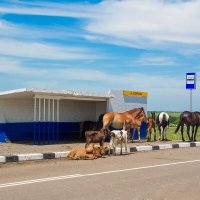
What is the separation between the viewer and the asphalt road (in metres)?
8.48

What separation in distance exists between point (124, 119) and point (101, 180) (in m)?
12.0

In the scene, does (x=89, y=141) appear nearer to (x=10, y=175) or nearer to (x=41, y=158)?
(x=41, y=158)

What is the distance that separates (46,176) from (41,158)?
4.29 m

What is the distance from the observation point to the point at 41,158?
15.2m

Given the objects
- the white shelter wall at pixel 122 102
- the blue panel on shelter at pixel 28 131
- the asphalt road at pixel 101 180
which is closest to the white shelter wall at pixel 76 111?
the blue panel on shelter at pixel 28 131

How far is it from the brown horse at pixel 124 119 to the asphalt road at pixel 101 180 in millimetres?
7107

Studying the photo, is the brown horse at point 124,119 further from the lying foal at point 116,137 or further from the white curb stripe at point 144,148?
the lying foal at point 116,137

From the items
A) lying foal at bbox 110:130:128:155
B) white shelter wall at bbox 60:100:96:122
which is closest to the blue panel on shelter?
white shelter wall at bbox 60:100:96:122

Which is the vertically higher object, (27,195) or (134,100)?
(134,100)

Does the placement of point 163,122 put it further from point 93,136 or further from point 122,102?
point 93,136

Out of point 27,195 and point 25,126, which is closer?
point 27,195

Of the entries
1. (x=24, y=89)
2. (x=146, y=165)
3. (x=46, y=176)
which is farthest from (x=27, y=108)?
(x=46, y=176)

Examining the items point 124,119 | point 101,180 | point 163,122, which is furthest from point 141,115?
point 101,180

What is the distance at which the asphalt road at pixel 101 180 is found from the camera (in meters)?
8.48
